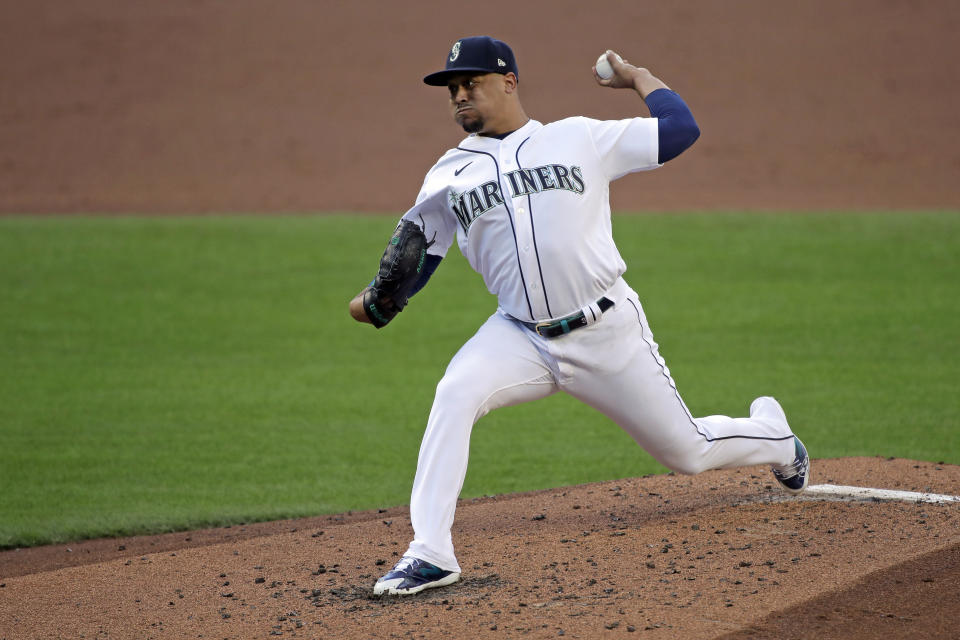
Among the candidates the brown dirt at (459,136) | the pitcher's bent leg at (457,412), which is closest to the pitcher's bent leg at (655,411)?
the pitcher's bent leg at (457,412)

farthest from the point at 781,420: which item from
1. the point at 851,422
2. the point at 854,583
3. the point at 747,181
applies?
the point at 747,181

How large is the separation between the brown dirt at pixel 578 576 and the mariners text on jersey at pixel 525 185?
49.8 inches

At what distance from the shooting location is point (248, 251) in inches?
559

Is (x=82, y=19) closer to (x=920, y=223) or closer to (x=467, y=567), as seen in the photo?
(x=920, y=223)

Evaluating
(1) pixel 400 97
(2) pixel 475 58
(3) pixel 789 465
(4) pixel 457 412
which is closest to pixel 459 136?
(1) pixel 400 97

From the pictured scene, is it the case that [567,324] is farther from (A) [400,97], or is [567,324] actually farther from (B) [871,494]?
(A) [400,97]

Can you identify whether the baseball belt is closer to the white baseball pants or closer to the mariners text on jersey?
the white baseball pants

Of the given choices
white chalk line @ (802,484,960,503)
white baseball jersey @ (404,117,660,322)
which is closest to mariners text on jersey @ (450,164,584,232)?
white baseball jersey @ (404,117,660,322)

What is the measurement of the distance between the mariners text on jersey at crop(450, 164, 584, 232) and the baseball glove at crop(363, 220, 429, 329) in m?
0.23

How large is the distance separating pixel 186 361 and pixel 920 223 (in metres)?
9.74

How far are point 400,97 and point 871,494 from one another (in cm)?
1892

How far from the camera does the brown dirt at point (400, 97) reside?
19.0 m

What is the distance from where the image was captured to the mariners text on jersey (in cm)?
401

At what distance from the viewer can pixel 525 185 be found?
13.2 ft
